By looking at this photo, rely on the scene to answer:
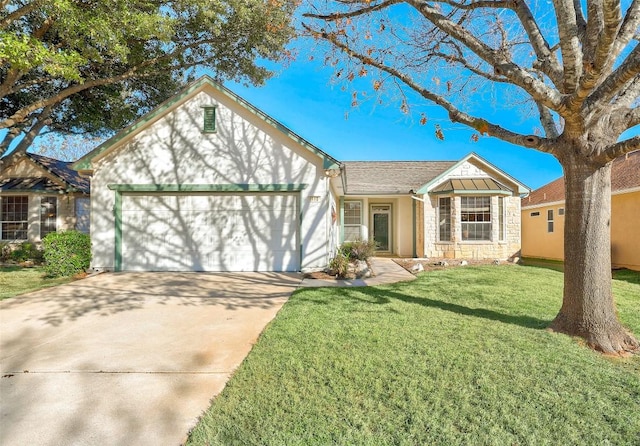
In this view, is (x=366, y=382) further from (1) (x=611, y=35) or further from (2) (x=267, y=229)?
(2) (x=267, y=229)

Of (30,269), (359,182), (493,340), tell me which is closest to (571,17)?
(493,340)

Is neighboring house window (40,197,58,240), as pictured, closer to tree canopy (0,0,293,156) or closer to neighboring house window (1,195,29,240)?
neighboring house window (1,195,29,240)

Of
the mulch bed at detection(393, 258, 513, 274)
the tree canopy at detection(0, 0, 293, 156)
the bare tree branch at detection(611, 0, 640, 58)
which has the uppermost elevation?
the tree canopy at detection(0, 0, 293, 156)

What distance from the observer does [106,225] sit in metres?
A: 10.8

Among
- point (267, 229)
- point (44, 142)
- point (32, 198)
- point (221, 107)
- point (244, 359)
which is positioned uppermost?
point (44, 142)

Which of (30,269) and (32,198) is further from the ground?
(32,198)

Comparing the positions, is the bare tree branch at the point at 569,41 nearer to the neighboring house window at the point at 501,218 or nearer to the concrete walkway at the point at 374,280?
the concrete walkway at the point at 374,280

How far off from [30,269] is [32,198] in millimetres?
4612

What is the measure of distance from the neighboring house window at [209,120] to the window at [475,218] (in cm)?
1056

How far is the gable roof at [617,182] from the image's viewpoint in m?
12.6

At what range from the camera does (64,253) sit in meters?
9.93

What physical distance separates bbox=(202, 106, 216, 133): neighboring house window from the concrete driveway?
5409 mm

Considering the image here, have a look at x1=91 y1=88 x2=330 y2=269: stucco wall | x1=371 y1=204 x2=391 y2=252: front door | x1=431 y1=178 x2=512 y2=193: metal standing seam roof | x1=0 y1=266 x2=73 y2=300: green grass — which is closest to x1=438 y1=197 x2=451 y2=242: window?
x1=431 y1=178 x2=512 y2=193: metal standing seam roof

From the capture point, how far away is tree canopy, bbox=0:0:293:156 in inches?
333
